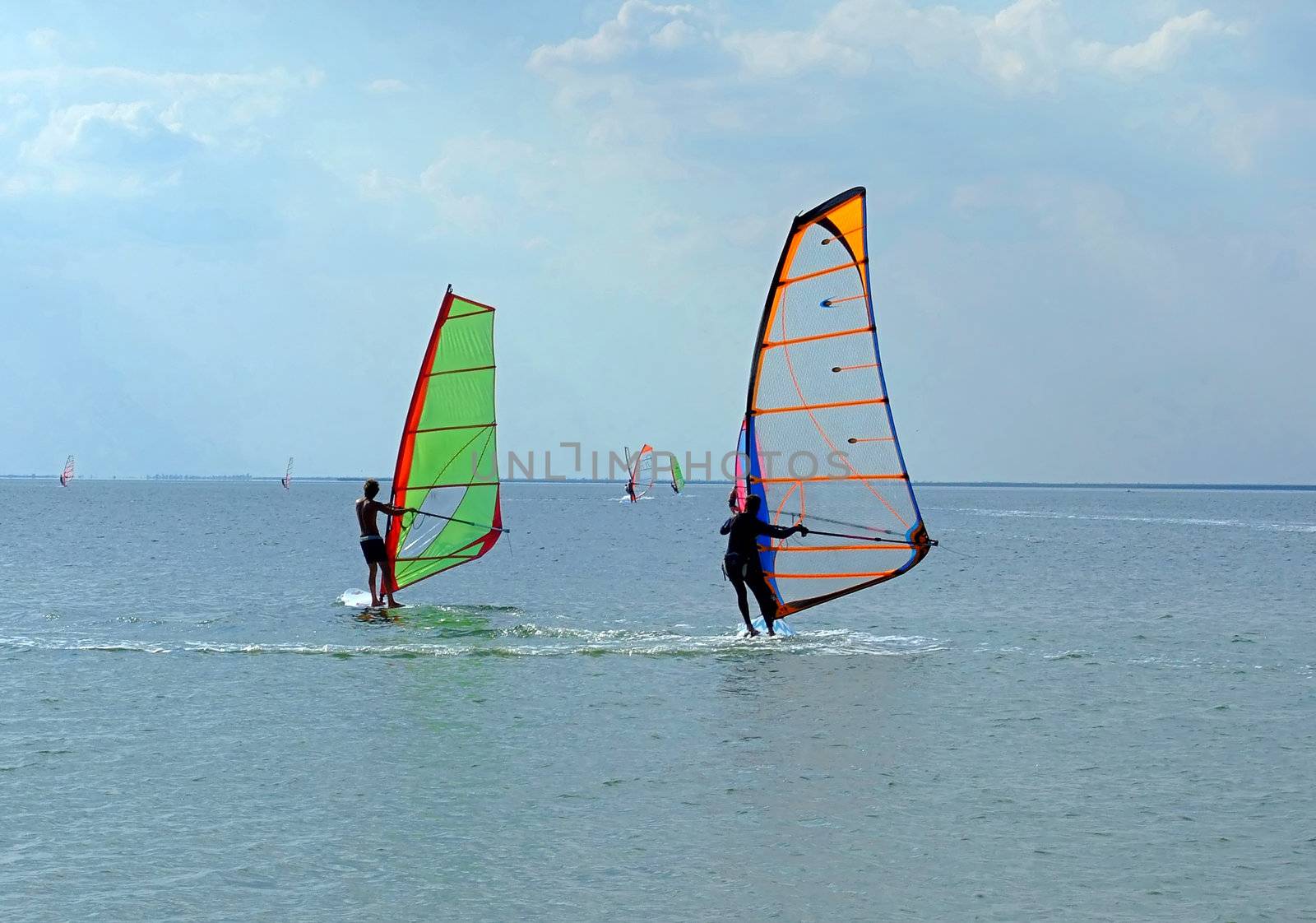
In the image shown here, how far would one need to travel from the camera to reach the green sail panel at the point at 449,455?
2228 cm

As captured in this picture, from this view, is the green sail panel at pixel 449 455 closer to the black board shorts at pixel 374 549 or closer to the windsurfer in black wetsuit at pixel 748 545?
the black board shorts at pixel 374 549

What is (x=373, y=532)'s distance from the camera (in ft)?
71.3

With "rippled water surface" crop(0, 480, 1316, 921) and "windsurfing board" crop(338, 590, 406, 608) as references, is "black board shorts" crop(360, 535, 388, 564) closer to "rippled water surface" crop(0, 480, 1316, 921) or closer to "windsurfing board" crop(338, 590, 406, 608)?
"rippled water surface" crop(0, 480, 1316, 921)

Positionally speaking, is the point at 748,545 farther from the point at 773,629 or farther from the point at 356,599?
the point at 356,599

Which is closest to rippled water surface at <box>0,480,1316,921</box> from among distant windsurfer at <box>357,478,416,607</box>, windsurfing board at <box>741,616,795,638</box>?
windsurfing board at <box>741,616,795,638</box>

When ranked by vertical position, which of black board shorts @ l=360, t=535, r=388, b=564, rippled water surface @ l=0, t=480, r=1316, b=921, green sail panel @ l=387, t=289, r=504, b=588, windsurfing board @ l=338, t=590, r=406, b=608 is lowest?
rippled water surface @ l=0, t=480, r=1316, b=921

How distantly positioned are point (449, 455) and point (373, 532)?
1932mm

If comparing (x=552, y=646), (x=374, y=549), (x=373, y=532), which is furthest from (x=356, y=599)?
(x=552, y=646)

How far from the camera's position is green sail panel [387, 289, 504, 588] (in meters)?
22.3

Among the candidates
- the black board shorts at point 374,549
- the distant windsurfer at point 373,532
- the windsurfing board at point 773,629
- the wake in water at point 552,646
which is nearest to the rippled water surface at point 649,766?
the wake in water at point 552,646

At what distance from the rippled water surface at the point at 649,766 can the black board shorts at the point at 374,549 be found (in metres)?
1.10

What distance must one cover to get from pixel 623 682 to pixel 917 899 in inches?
307

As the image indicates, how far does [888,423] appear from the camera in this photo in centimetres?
1712

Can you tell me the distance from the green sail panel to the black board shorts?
59 cm
